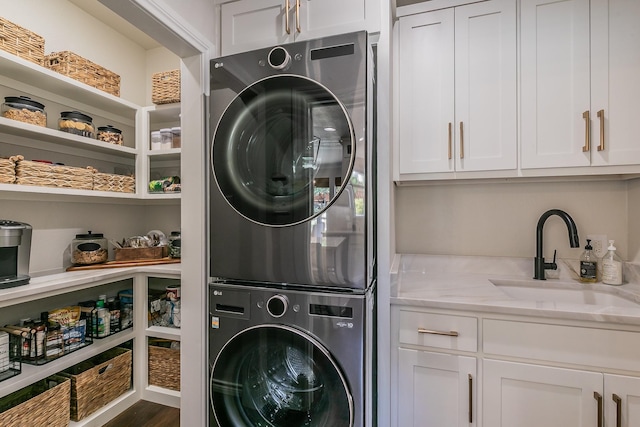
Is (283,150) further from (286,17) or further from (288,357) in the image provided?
(288,357)

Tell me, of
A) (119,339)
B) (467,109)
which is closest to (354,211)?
(467,109)

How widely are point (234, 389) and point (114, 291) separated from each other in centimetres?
154

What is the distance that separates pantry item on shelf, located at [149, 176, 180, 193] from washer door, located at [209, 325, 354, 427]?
53.5 inches

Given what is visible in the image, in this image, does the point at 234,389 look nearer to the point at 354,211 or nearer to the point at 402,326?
the point at 402,326

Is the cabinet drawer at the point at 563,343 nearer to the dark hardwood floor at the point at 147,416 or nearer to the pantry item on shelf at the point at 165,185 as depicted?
the dark hardwood floor at the point at 147,416

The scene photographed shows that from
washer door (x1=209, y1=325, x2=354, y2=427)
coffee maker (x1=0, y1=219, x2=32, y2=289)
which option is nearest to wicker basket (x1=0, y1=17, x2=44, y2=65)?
coffee maker (x1=0, y1=219, x2=32, y2=289)

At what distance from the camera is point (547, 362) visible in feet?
3.93

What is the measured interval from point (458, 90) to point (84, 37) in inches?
97.1

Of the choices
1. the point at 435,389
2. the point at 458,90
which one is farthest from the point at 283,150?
the point at 435,389

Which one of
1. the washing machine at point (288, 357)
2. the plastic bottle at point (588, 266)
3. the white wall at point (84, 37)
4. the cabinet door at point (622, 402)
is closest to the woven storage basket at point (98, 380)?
the washing machine at point (288, 357)

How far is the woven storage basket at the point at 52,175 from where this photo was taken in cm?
161

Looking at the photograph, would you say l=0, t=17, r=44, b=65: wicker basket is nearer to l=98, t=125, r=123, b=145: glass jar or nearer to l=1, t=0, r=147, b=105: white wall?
l=1, t=0, r=147, b=105: white wall

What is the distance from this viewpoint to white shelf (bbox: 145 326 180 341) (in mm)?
2053

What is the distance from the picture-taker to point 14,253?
5.06 feet
